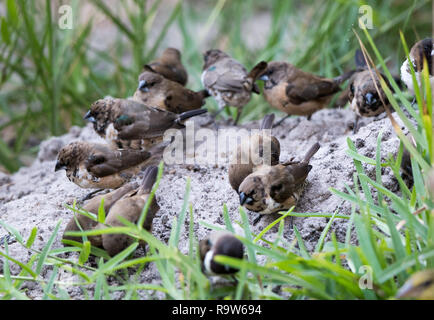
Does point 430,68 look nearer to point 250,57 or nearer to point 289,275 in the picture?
point 289,275

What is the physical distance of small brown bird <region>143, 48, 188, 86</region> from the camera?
17.4 ft

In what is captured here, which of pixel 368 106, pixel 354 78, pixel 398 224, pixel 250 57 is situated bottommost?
pixel 398 224

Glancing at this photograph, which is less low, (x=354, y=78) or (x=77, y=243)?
(x=354, y=78)

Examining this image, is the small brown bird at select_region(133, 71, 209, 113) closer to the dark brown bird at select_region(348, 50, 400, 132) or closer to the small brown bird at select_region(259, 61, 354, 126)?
the small brown bird at select_region(259, 61, 354, 126)

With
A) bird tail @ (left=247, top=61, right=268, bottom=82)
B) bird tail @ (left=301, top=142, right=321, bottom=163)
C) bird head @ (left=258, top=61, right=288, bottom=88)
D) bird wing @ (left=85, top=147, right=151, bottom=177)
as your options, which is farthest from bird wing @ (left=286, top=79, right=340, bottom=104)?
bird wing @ (left=85, top=147, right=151, bottom=177)

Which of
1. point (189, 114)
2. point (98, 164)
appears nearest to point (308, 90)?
point (189, 114)

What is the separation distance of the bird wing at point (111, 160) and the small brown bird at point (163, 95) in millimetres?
798

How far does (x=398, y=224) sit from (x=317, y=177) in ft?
3.66

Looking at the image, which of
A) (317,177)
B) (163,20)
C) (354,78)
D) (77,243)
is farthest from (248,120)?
(163,20)

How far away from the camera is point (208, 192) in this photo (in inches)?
148

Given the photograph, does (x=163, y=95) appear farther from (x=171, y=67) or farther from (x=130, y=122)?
(x=171, y=67)

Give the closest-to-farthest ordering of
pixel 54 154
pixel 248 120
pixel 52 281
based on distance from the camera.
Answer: pixel 52 281 < pixel 54 154 < pixel 248 120

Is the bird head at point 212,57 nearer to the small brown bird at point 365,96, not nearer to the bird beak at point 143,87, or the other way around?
the bird beak at point 143,87
